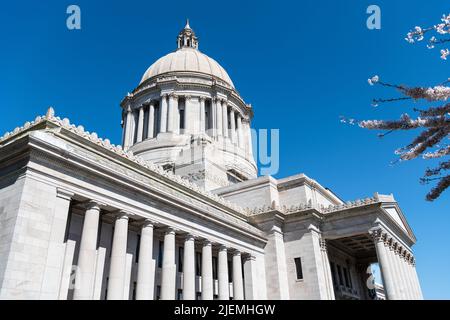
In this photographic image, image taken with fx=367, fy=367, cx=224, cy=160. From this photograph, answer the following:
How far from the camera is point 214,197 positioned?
33.9m

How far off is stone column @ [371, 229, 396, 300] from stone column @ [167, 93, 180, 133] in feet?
114

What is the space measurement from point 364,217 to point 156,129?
3757cm

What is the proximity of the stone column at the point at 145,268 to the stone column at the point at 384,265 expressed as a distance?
21341mm

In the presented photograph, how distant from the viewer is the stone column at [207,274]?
27094 mm

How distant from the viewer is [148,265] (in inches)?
909

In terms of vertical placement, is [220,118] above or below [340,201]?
above

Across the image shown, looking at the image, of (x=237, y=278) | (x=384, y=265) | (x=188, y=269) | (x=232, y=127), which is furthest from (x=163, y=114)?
(x=384, y=265)

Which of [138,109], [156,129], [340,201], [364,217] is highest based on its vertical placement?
[138,109]

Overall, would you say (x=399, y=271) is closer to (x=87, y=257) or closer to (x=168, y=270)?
(x=168, y=270)

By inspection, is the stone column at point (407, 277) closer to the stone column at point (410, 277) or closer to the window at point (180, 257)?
the stone column at point (410, 277)

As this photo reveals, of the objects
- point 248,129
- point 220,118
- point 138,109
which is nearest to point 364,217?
point 220,118

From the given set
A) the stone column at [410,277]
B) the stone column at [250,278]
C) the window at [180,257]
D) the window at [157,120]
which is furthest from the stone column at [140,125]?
the stone column at [410,277]
